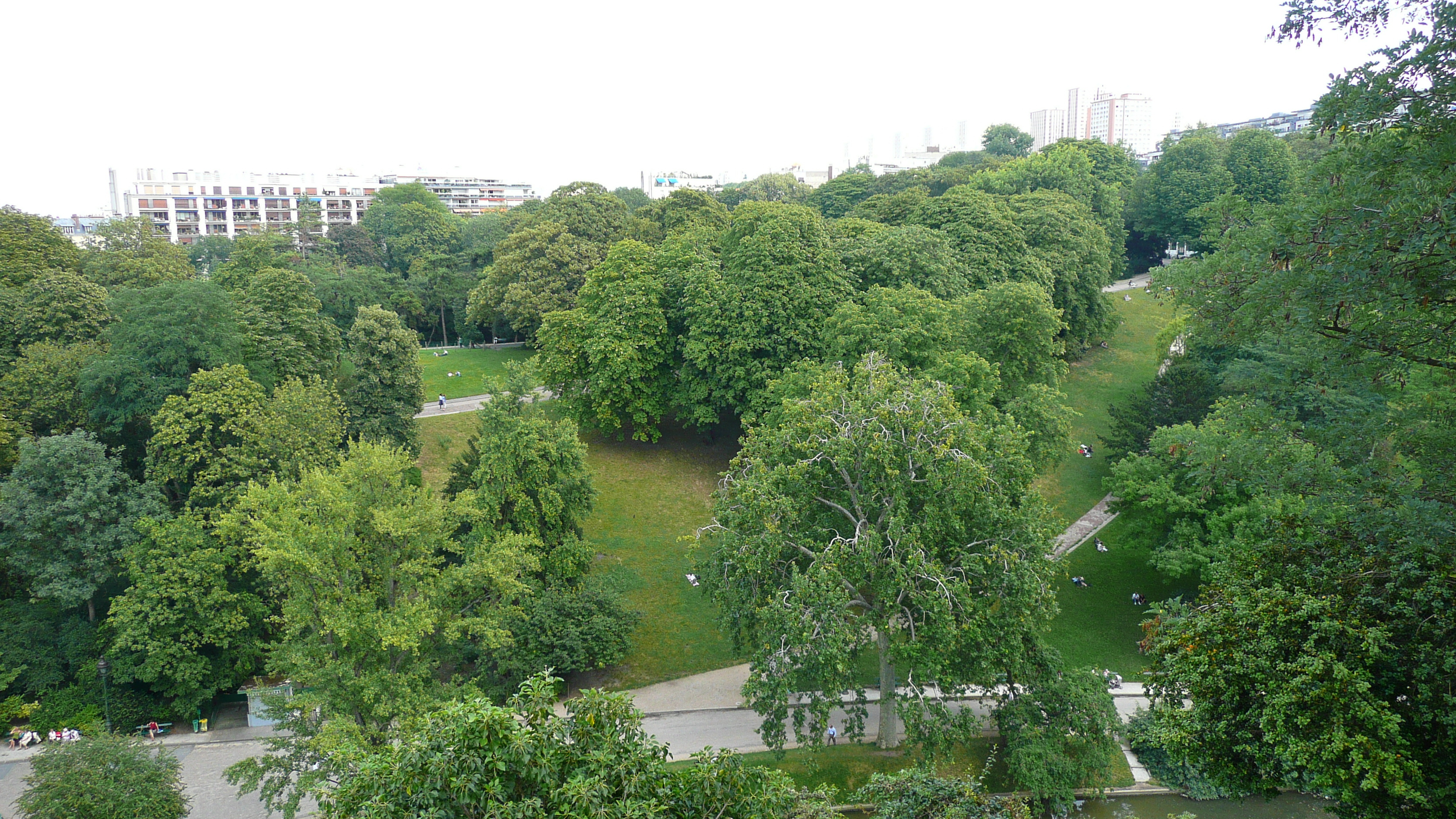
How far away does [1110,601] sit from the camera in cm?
2438

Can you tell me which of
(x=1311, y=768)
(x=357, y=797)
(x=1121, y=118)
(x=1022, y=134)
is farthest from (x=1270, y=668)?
(x=1121, y=118)

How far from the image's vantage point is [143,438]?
83.1ft

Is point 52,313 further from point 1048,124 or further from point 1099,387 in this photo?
point 1048,124

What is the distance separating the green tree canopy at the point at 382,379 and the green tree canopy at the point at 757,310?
9.87 m

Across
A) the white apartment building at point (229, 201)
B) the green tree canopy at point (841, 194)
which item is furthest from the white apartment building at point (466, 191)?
the green tree canopy at point (841, 194)

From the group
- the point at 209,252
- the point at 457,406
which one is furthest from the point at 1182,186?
the point at 209,252

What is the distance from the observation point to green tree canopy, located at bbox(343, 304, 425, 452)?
27.5 metres

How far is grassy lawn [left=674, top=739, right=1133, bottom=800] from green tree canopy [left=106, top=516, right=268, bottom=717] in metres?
13.0

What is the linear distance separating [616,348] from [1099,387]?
2404 centimetres

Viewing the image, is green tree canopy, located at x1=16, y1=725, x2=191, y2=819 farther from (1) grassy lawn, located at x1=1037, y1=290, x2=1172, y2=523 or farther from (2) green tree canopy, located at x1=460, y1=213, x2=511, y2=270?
(2) green tree canopy, located at x1=460, y1=213, x2=511, y2=270

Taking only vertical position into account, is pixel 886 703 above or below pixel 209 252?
below

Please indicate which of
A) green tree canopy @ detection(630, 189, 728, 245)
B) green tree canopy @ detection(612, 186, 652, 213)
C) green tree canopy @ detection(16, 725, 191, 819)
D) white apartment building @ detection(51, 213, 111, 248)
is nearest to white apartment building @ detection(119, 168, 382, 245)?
white apartment building @ detection(51, 213, 111, 248)

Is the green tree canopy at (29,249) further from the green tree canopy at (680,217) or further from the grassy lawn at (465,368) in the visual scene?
the green tree canopy at (680,217)

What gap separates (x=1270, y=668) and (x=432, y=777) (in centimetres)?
789
